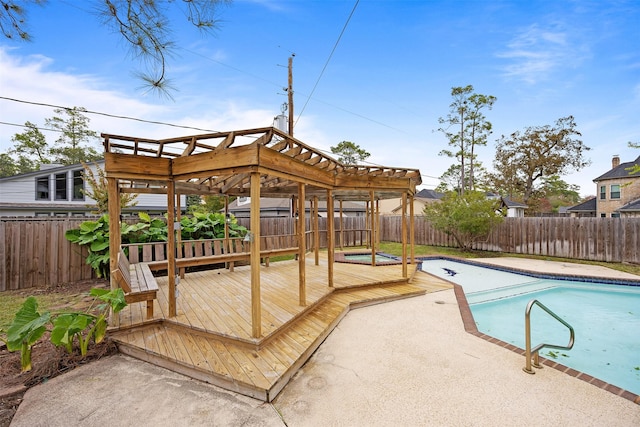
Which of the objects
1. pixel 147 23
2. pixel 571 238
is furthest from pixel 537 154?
pixel 147 23

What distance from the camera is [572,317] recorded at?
5.13 metres

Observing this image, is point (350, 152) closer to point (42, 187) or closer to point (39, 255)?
point (42, 187)

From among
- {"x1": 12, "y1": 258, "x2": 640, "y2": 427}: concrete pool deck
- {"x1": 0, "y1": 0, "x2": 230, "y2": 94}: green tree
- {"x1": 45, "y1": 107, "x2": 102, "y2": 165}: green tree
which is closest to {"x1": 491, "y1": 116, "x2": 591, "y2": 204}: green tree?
{"x1": 12, "y1": 258, "x2": 640, "y2": 427}: concrete pool deck

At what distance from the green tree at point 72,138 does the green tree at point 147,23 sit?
76.4 feet

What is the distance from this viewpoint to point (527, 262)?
927 centimetres

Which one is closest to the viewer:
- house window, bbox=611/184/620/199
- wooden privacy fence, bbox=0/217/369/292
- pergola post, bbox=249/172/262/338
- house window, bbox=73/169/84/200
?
pergola post, bbox=249/172/262/338

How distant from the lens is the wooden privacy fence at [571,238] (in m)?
→ 8.74

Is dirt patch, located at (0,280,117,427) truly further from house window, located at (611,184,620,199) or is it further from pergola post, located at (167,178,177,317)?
house window, located at (611,184,620,199)

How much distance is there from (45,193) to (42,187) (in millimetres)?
338

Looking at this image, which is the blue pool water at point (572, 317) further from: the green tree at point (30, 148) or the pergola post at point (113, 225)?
the green tree at point (30, 148)

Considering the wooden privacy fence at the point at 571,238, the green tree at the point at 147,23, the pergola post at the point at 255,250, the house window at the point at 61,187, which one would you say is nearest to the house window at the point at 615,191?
the wooden privacy fence at the point at 571,238

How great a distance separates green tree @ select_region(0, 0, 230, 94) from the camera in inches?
80.9

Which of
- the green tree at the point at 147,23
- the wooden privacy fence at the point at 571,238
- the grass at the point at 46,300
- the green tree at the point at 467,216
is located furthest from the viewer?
the green tree at the point at 467,216

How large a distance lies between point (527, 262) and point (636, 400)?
27.4 ft
